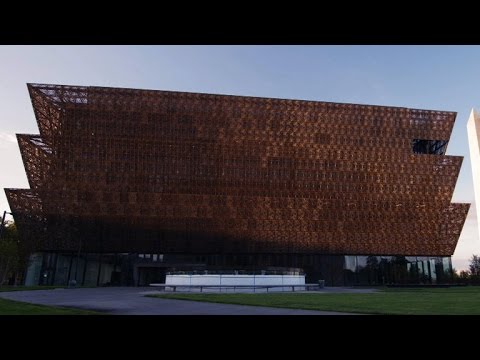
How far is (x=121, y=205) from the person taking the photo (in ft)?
195

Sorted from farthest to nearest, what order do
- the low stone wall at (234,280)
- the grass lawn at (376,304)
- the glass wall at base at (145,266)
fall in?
the glass wall at base at (145,266), the low stone wall at (234,280), the grass lawn at (376,304)

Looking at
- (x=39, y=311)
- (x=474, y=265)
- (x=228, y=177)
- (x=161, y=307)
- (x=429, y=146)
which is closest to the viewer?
(x=39, y=311)

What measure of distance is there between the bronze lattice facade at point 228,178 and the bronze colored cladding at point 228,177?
16 cm

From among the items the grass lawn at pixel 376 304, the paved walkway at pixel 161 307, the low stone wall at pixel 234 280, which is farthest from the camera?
the low stone wall at pixel 234 280

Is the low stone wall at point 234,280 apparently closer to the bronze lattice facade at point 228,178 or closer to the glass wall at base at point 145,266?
the glass wall at base at point 145,266

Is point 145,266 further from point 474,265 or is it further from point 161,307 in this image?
point 474,265

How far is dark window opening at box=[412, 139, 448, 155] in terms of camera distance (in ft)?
233

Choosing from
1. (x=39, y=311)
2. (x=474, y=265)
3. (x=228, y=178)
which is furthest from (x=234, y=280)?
(x=474, y=265)

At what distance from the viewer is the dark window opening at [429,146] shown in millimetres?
70875

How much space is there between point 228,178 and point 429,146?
36376 mm

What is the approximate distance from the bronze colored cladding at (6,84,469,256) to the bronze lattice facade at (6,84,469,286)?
0.52 ft

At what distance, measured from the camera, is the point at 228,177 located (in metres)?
62.8

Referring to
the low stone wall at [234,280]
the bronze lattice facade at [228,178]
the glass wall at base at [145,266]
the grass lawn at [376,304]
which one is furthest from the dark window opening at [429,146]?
the grass lawn at [376,304]
